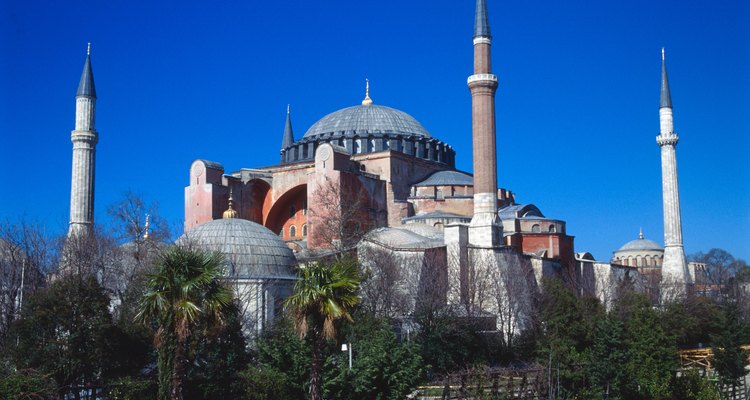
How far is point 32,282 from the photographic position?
2355cm

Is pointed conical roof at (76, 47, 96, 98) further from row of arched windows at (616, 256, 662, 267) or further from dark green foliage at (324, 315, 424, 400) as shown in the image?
row of arched windows at (616, 256, 662, 267)

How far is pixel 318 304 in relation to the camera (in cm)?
1419

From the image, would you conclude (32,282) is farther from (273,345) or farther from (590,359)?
(590,359)

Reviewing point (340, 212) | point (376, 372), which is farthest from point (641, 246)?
point (376, 372)

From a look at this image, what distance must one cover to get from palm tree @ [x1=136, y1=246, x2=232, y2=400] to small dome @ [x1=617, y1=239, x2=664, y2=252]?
43.2 m

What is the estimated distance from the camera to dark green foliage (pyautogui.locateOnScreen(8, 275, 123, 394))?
14716 millimetres

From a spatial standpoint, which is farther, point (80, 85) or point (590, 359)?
point (80, 85)

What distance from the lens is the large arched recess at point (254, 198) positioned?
119ft

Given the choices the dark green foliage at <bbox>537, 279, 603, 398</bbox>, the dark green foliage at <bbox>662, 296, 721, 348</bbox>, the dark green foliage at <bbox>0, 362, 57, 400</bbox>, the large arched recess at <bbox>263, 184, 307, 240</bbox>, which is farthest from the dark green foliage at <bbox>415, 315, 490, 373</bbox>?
the large arched recess at <bbox>263, 184, 307, 240</bbox>

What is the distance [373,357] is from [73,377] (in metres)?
4.88

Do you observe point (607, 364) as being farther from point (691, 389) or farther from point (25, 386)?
point (25, 386)

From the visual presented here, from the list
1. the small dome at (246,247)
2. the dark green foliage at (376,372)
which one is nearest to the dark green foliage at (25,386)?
the dark green foliage at (376,372)

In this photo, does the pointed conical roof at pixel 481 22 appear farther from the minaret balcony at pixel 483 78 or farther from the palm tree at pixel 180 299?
the palm tree at pixel 180 299

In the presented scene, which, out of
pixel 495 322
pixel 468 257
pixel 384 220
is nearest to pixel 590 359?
pixel 495 322
